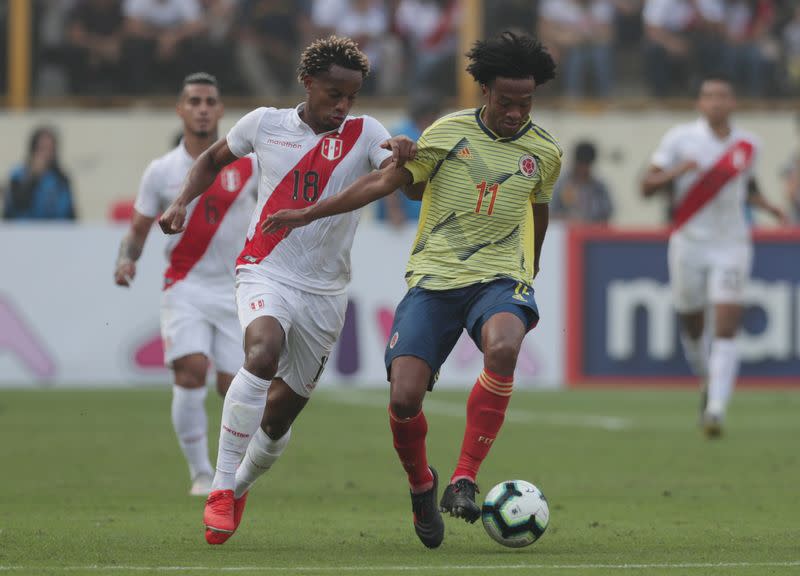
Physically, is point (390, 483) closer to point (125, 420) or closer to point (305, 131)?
point (305, 131)

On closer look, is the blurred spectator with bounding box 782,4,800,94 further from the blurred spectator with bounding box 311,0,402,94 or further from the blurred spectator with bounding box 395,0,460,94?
the blurred spectator with bounding box 311,0,402,94

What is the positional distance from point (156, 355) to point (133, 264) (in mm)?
Answer: 7684

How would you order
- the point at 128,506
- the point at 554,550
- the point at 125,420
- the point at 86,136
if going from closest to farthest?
1. the point at 554,550
2. the point at 128,506
3. the point at 125,420
4. the point at 86,136

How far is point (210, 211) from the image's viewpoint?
9.95 meters

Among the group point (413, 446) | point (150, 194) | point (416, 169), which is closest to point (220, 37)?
point (150, 194)

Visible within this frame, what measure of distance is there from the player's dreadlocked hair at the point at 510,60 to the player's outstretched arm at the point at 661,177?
5601 millimetres

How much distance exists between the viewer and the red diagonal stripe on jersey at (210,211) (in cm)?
995

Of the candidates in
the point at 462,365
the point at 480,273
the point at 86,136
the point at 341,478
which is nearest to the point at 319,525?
the point at 480,273

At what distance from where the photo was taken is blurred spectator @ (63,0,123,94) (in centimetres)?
1980

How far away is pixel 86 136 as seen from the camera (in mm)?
20844

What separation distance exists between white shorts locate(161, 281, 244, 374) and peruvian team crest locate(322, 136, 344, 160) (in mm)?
2293

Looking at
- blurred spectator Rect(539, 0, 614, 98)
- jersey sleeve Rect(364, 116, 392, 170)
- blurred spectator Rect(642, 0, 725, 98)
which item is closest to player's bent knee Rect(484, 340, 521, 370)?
jersey sleeve Rect(364, 116, 392, 170)

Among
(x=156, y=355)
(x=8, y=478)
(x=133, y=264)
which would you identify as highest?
(x=133, y=264)

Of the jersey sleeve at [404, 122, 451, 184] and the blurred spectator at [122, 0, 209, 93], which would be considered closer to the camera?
the jersey sleeve at [404, 122, 451, 184]
